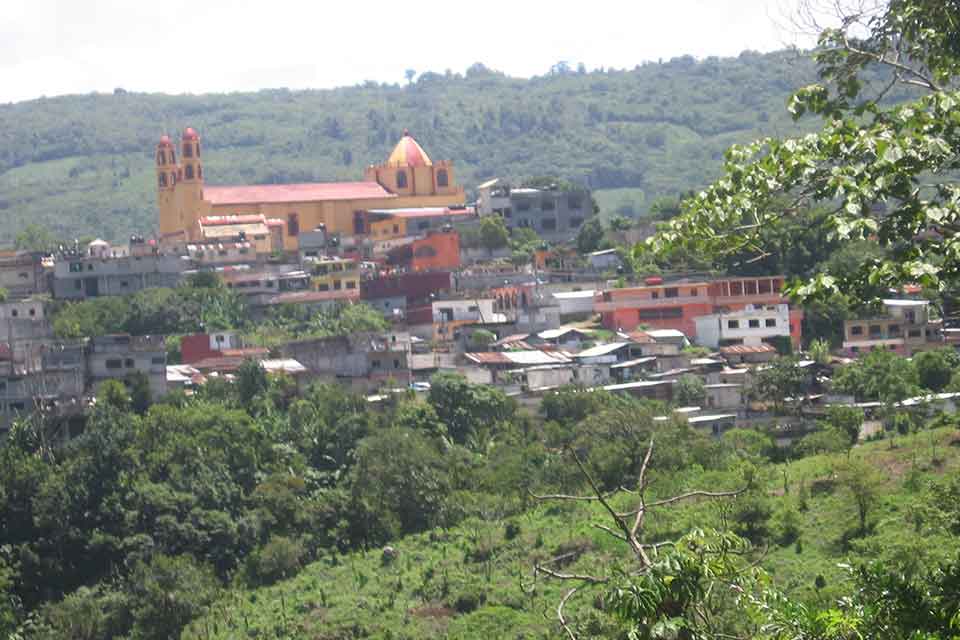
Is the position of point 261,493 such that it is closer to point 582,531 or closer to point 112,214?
point 582,531

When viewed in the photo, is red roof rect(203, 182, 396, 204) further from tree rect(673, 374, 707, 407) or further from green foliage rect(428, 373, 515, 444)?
tree rect(673, 374, 707, 407)

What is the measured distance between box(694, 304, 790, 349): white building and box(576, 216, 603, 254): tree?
35.3ft

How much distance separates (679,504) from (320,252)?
967 inches

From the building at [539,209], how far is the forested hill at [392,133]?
45787 millimetres

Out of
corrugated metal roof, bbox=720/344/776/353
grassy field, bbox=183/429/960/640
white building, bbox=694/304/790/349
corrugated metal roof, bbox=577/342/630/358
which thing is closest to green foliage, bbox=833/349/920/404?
grassy field, bbox=183/429/960/640

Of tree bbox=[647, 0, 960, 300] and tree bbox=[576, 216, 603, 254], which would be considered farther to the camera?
tree bbox=[576, 216, 603, 254]

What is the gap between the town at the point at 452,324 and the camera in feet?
137

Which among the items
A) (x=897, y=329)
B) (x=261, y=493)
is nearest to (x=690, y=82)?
(x=897, y=329)

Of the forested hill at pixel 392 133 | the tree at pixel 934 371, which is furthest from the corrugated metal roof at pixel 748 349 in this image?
the forested hill at pixel 392 133

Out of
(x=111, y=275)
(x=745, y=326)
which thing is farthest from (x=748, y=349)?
(x=111, y=275)

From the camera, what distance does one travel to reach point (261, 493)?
37.1 metres

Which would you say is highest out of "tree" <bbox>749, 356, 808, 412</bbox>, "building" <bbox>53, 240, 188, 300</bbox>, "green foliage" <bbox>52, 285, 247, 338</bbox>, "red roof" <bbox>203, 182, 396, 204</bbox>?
"red roof" <bbox>203, 182, 396, 204</bbox>

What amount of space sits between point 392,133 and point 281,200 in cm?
7882

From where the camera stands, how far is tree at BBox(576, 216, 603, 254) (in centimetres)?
5775
